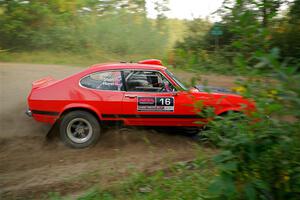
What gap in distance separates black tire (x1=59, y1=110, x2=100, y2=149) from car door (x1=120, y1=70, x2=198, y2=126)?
1.81 ft

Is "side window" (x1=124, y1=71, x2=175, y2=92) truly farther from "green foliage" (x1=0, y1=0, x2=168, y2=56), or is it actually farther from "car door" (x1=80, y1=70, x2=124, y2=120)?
"green foliage" (x1=0, y1=0, x2=168, y2=56)

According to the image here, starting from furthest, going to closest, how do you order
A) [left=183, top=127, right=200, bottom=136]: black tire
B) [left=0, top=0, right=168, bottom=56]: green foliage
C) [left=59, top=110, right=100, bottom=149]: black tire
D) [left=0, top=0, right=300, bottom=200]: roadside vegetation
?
[left=0, top=0, right=168, bottom=56]: green foliage → [left=183, top=127, right=200, bottom=136]: black tire → [left=59, top=110, right=100, bottom=149]: black tire → [left=0, top=0, right=300, bottom=200]: roadside vegetation

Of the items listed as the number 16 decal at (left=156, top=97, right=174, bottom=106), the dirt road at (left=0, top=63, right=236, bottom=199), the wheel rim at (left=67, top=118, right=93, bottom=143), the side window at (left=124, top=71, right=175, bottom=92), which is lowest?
the dirt road at (left=0, top=63, right=236, bottom=199)

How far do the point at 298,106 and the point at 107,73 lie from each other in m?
4.83

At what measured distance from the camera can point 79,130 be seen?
695 centimetres

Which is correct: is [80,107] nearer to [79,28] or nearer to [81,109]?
[81,109]

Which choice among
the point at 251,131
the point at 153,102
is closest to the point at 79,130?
the point at 153,102

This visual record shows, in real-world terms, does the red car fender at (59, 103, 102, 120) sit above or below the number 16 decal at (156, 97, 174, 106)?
below

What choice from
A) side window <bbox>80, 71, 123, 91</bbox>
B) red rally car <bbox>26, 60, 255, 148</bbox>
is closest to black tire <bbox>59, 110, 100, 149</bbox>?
red rally car <bbox>26, 60, 255, 148</bbox>

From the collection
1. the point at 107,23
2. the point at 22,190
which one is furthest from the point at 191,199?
the point at 107,23

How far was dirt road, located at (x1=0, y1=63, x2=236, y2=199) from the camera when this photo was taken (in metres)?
5.19

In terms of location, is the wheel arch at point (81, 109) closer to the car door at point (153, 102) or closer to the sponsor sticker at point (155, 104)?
the car door at point (153, 102)

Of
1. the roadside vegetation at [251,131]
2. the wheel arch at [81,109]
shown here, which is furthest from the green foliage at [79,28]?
the roadside vegetation at [251,131]

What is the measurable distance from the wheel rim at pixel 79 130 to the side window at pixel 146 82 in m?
1.03
